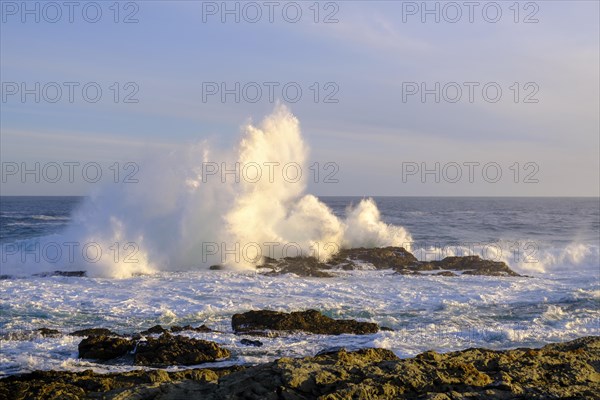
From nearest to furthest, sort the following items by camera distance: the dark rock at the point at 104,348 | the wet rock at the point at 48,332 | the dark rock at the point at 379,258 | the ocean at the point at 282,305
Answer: the dark rock at the point at 104,348 → the ocean at the point at 282,305 → the wet rock at the point at 48,332 → the dark rock at the point at 379,258

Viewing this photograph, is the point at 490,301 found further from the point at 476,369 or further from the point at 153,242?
the point at 153,242

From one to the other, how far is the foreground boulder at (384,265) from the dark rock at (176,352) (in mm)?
10037

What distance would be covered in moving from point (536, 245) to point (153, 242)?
21526mm

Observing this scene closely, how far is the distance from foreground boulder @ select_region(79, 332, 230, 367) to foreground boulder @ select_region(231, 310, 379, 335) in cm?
193

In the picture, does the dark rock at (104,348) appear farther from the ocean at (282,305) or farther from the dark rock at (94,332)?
the dark rock at (94,332)

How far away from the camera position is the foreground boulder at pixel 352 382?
6.00 m

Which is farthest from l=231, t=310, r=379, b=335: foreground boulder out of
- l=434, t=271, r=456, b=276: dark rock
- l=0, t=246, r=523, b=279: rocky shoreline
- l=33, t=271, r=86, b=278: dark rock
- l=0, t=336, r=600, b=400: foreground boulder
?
l=434, t=271, r=456, b=276: dark rock

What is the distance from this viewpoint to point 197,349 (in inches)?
365

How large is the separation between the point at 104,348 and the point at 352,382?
4.74 m

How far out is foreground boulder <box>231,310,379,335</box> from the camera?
37.4 feet

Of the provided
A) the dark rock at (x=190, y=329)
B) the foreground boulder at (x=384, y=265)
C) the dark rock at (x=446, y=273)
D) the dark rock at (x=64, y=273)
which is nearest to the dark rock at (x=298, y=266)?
the foreground boulder at (x=384, y=265)

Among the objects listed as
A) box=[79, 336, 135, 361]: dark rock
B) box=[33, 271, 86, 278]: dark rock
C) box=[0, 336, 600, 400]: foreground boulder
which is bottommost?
box=[79, 336, 135, 361]: dark rock

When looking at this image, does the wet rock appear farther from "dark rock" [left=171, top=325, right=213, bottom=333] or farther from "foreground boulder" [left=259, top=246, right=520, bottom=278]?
"foreground boulder" [left=259, top=246, right=520, bottom=278]

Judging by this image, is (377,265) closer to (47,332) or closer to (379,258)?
(379,258)
